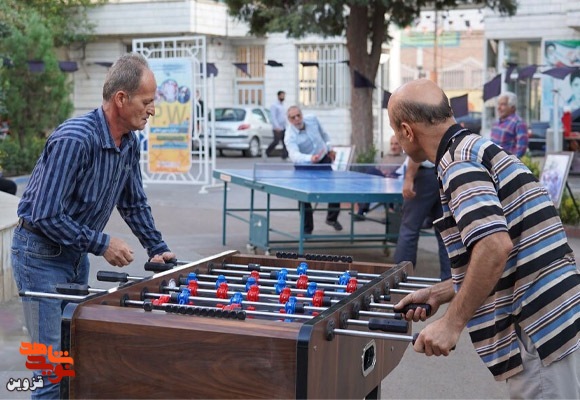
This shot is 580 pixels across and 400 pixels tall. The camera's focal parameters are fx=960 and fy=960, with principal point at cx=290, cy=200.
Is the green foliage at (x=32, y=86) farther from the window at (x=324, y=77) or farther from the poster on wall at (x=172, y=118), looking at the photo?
the window at (x=324, y=77)

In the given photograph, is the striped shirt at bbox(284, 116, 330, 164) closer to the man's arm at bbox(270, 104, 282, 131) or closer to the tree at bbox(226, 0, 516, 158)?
the tree at bbox(226, 0, 516, 158)

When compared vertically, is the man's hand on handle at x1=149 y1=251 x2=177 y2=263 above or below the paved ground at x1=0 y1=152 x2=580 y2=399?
above

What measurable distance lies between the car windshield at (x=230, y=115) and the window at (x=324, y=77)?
6.37 m

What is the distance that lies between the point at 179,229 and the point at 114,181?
336 inches

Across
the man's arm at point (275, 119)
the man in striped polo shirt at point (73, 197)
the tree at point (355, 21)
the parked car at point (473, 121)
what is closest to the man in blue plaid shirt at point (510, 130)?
the tree at point (355, 21)

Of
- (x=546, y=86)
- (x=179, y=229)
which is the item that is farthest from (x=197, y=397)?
(x=546, y=86)

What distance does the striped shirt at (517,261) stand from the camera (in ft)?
11.5

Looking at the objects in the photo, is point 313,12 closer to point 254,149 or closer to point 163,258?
point 254,149

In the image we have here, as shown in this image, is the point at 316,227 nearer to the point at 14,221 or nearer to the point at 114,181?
the point at 14,221

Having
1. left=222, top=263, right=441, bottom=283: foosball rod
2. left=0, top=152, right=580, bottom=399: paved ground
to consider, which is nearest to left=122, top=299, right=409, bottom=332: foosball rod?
left=222, top=263, right=441, bottom=283: foosball rod

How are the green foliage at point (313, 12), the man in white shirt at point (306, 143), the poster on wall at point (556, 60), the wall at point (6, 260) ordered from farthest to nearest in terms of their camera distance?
the poster on wall at point (556, 60) → the green foliage at point (313, 12) → the man in white shirt at point (306, 143) → the wall at point (6, 260)

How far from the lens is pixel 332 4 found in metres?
16.9

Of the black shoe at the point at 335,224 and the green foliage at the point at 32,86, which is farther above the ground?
the green foliage at the point at 32,86

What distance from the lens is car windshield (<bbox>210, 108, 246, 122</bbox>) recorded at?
30.1 metres
